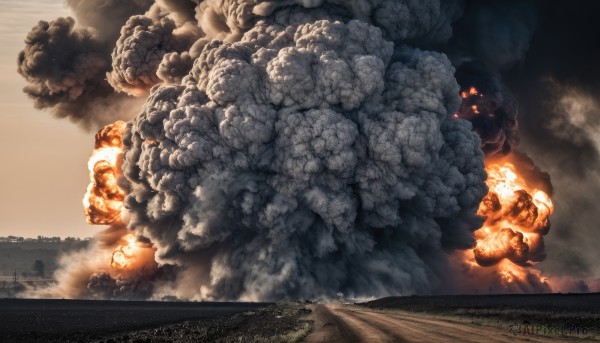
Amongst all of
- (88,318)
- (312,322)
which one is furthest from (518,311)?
(88,318)

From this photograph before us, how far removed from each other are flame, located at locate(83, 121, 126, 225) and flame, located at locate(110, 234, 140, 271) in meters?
3.48

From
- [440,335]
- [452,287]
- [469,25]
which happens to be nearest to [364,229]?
[452,287]

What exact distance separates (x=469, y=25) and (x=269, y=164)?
128 feet

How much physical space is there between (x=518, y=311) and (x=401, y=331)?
1870 cm

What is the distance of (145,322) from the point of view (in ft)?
213

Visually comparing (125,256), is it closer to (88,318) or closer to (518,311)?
(88,318)

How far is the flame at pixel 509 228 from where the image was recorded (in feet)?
376

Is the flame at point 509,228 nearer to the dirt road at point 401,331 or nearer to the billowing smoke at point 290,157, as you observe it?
the billowing smoke at point 290,157

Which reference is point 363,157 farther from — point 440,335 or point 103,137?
point 440,335

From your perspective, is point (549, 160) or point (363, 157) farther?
point (549, 160)

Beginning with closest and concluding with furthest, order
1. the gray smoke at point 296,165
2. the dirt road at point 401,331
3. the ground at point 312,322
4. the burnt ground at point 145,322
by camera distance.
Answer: the dirt road at point 401,331 → the ground at point 312,322 → the burnt ground at point 145,322 → the gray smoke at point 296,165

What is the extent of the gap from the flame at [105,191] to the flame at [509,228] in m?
41.7

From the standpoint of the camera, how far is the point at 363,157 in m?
101

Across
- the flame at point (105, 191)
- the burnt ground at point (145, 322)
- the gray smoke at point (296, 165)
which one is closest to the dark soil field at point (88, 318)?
the burnt ground at point (145, 322)
